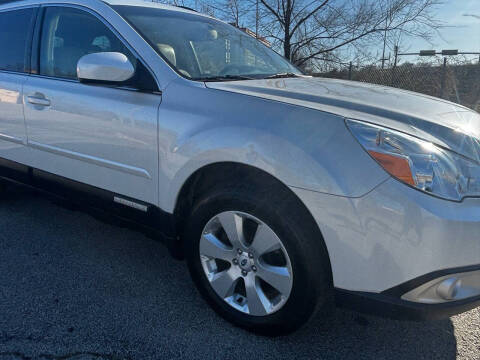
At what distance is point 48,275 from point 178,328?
42.1 inches

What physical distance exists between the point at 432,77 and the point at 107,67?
789 cm

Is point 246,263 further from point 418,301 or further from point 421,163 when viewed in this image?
point 421,163

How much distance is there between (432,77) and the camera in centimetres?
835

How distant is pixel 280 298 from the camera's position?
2.00 m

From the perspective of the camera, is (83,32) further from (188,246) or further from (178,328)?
(178,328)

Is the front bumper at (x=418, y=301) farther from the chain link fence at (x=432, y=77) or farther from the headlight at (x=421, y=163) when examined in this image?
the chain link fence at (x=432, y=77)

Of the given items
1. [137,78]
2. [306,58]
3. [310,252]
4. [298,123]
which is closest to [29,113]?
[137,78]

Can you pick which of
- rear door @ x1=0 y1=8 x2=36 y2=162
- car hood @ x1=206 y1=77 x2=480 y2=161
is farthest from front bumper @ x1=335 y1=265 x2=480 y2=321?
rear door @ x1=0 y1=8 x2=36 y2=162

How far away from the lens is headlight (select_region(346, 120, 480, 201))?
1.60 metres

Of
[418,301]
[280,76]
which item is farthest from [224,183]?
[280,76]

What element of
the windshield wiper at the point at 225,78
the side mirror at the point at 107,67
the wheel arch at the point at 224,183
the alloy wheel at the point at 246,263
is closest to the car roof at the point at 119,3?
the side mirror at the point at 107,67

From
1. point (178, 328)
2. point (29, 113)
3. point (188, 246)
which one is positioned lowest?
point (178, 328)

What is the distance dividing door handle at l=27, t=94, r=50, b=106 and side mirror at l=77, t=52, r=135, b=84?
625 mm

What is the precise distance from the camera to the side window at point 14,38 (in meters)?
3.11
